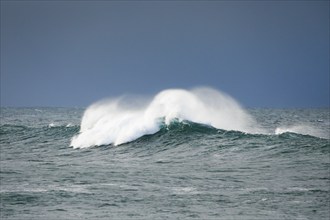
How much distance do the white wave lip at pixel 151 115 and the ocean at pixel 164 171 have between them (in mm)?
105

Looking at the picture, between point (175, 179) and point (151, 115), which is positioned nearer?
point (175, 179)

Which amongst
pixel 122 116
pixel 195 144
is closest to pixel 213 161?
pixel 195 144

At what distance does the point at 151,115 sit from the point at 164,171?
490 inches

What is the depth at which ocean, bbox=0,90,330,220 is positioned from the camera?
1028 cm

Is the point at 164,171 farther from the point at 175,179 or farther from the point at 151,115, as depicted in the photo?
the point at 151,115

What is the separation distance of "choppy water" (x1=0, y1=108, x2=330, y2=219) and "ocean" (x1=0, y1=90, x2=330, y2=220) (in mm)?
26

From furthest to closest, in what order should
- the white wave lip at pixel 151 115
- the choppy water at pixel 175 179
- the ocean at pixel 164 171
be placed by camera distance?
the white wave lip at pixel 151 115, the ocean at pixel 164 171, the choppy water at pixel 175 179

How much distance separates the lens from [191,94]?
31.3 m

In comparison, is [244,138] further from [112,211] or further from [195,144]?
[112,211]

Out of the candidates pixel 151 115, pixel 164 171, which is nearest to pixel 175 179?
pixel 164 171

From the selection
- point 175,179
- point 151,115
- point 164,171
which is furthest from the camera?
point 151,115

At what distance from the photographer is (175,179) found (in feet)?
45.2

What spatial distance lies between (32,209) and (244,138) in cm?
1398

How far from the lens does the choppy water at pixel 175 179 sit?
10156 mm
